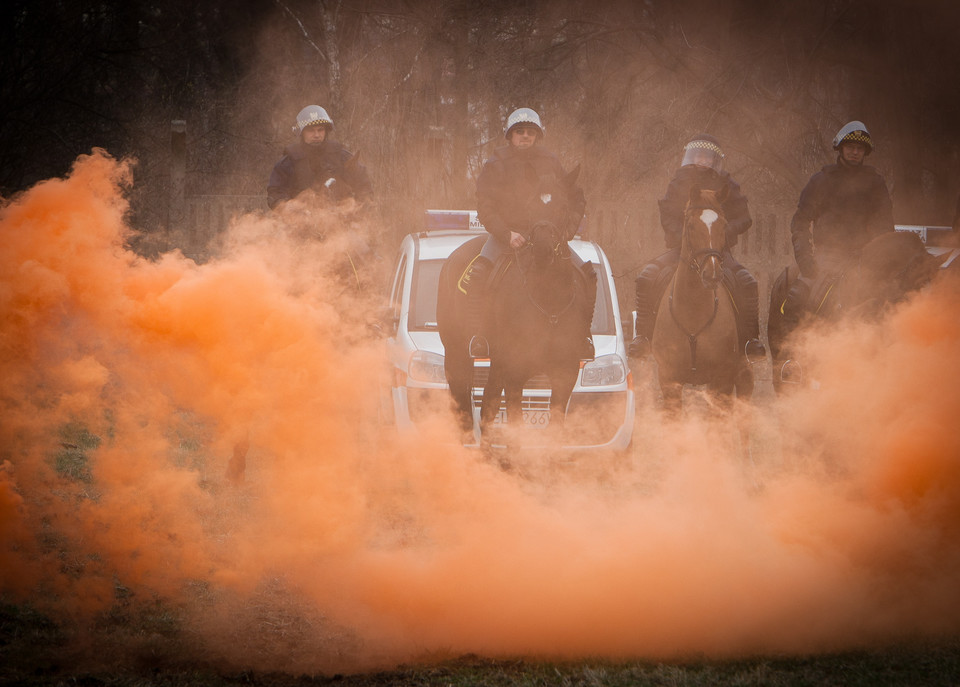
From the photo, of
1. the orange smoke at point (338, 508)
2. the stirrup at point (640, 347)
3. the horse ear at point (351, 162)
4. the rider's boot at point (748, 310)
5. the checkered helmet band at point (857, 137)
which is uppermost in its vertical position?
the checkered helmet band at point (857, 137)

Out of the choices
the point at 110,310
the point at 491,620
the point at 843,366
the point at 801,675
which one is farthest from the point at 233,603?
the point at 843,366

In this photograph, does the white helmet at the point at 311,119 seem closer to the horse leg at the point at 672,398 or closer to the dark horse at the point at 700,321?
the dark horse at the point at 700,321

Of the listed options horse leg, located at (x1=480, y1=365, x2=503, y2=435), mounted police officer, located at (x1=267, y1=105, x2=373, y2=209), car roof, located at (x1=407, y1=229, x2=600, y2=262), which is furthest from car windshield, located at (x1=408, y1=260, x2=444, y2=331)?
horse leg, located at (x1=480, y1=365, x2=503, y2=435)

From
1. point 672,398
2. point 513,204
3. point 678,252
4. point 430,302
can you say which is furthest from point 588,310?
point 430,302

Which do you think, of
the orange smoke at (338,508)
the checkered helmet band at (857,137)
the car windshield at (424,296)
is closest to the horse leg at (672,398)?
the orange smoke at (338,508)

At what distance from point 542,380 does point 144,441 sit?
373 cm

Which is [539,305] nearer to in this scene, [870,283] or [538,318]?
[538,318]

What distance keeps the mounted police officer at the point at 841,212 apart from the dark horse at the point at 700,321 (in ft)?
4.46

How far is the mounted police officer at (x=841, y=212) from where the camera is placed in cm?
1012

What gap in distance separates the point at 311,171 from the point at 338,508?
4.70 m

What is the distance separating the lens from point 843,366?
27.2 ft

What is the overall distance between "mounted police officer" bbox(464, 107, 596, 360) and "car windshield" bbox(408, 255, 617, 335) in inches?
52.1

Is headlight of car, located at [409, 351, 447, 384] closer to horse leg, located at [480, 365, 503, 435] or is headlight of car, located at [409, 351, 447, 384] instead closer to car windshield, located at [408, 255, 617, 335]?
car windshield, located at [408, 255, 617, 335]

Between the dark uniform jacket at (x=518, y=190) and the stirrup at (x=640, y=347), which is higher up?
the dark uniform jacket at (x=518, y=190)
